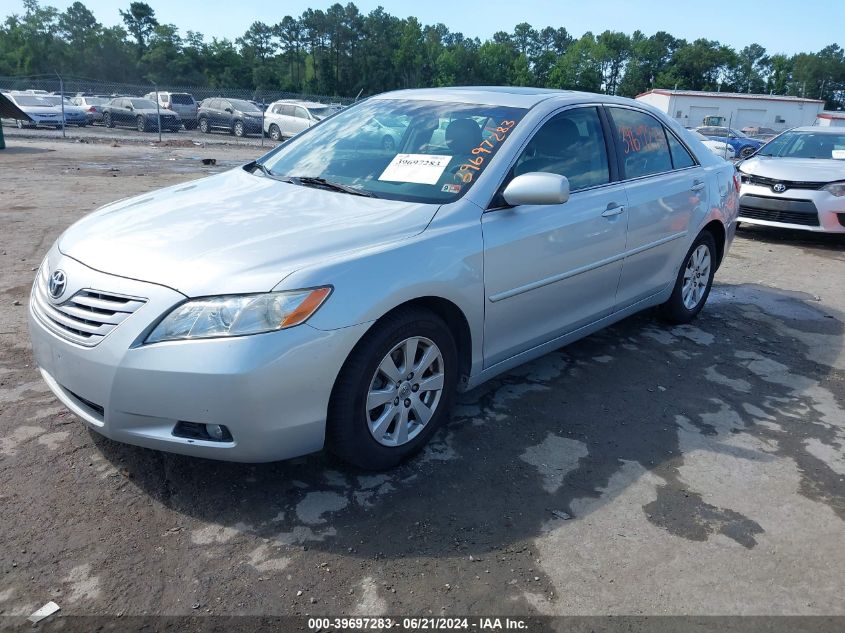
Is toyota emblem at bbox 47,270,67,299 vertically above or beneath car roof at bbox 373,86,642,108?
beneath

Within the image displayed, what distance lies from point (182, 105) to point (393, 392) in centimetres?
3097

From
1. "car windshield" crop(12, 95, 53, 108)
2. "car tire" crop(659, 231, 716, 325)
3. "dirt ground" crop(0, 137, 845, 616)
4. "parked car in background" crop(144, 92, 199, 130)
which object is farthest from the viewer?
"parked car in background" crop(144, 92, 199, 130)

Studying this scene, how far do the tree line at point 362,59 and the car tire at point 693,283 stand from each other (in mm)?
82488

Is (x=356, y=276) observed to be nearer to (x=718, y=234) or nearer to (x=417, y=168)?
(x=417, y=168)

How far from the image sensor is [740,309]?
6.07 meters

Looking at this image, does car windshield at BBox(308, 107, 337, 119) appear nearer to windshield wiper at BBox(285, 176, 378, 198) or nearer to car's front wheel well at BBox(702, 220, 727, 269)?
car's front wheel well at BBox(702, 220, 727, 269)

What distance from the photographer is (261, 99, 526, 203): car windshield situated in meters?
3.54

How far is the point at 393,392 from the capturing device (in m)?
3.08

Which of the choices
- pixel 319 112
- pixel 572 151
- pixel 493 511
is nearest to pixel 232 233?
pixel 493 511

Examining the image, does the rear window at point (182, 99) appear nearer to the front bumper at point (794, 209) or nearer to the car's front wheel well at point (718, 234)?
the front bumper at point (794, 209)

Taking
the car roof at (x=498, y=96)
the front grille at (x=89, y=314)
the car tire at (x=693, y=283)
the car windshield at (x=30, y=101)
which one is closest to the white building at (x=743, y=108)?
the car windshield at (x=30, y=101)

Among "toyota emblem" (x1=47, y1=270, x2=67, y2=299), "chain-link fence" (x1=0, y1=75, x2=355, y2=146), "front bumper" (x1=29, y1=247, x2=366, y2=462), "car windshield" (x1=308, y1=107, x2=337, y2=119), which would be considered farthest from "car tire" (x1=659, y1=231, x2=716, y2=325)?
"chain-link fence" (x1=0, y1=75, x2=355, y2=146)

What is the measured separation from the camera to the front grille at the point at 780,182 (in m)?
8.86

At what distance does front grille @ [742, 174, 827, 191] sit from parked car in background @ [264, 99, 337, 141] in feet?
59.3
